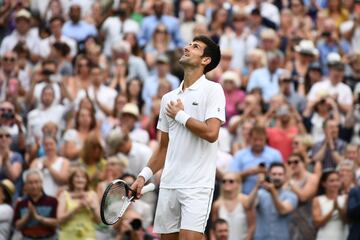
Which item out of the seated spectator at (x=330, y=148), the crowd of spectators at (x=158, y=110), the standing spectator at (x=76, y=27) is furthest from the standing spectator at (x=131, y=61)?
the seated spectator at (x=330, y=148)

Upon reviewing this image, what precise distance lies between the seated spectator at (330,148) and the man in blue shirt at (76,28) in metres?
5.73

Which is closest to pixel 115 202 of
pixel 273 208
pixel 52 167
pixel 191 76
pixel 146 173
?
pixel 146 173

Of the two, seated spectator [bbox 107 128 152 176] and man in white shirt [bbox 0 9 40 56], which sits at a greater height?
man in white shirt [bbox 0 9 40 56]

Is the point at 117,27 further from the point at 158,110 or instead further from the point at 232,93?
the point at 158,110

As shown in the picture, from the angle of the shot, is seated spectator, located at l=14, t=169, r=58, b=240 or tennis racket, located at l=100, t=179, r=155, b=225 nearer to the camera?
tennis racket, located at l=100, t=179, r=155, b=225

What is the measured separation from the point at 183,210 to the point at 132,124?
767cm

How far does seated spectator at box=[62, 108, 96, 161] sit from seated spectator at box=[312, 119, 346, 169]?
3.30 metres

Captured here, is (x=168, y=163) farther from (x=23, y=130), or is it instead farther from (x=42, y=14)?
(x=42, y=14)

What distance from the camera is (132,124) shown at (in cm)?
1939

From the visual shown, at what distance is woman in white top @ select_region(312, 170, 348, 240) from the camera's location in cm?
1697

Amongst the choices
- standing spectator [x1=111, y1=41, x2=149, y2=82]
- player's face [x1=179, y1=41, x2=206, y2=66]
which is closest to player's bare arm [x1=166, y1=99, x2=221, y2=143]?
player's face [x1=179, y1=41, x2=206, y2=66]

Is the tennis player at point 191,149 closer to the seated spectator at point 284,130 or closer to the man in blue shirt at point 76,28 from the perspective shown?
the seated spectator at point 284,130

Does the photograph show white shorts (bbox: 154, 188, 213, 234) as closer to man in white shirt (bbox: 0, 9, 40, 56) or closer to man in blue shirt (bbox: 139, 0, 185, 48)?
man in white shirt (bbox: 0, 9, 40, 56)

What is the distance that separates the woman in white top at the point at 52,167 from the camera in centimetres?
1761
